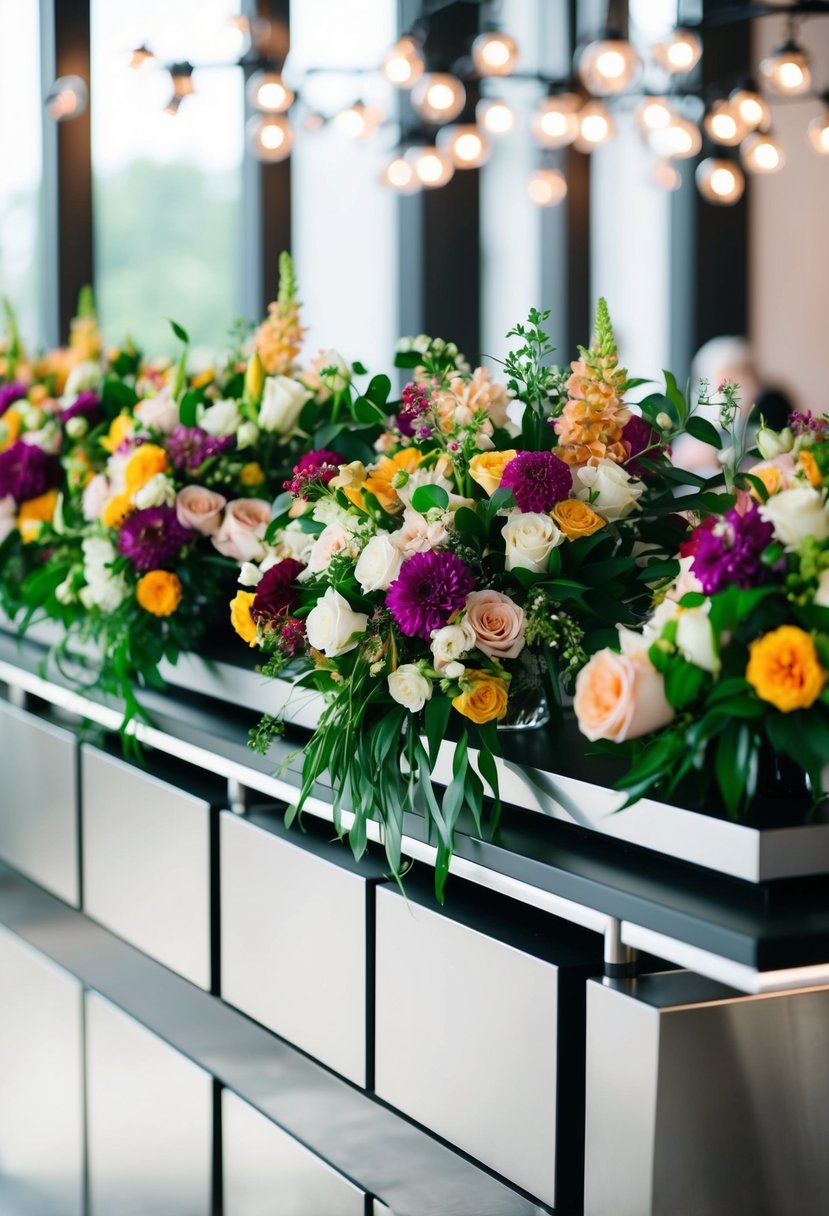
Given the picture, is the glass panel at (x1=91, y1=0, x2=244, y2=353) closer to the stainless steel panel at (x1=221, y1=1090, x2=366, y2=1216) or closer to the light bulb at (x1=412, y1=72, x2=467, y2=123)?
the light bulb at (x1=412, y1=72, x2=467, y2=123)

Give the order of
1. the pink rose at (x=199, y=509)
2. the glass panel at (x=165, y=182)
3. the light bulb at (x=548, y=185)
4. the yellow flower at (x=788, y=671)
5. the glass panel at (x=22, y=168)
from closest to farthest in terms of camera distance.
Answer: the yellow flower at (x=788, y=671), the pink rose at (x=199, y=509), the light bulb at (x=548, y=185), the glass panel at (x=22, y=168), the glass panel at (x=165, y=182)

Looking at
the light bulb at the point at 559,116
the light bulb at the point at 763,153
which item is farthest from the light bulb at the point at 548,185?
the light bulb at the point at 763,153

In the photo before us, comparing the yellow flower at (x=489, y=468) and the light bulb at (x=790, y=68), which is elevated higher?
the light bulb at (x=790, y=68)

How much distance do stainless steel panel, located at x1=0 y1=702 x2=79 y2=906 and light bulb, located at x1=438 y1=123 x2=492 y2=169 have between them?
2.21 meters

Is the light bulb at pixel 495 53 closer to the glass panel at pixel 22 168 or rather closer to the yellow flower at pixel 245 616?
the glass panel at pixel 22 168

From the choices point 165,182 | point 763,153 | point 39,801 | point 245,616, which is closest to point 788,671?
point 245,616

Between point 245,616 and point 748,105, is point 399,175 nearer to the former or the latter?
point 748,105

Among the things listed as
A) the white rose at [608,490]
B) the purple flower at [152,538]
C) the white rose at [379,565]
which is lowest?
the purple flower at [152,538]

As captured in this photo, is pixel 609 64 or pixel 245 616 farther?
pixel 609 64

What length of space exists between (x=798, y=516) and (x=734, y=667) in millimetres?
135

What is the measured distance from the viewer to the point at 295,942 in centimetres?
173

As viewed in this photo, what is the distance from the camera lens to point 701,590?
1252 mm

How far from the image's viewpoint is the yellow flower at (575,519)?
1463 millimetres

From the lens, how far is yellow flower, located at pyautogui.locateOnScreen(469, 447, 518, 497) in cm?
150
